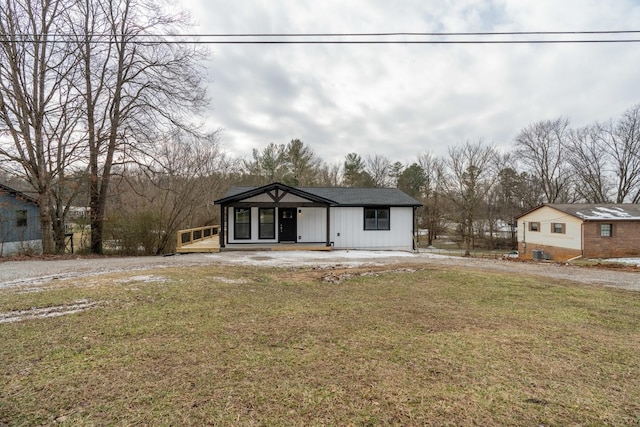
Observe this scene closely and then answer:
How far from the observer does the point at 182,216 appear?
19266mm

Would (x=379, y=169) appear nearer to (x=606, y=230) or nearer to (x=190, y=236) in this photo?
(x=606, y=230)

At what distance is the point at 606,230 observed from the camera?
1955 cm

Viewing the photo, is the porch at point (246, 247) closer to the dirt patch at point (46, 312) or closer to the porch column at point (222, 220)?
the porch column at point (222, 220)

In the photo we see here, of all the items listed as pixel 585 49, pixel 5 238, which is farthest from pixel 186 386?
pixel 5 238

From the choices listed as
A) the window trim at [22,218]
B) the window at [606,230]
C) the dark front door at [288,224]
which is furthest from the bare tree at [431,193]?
the window trim at [22,218]

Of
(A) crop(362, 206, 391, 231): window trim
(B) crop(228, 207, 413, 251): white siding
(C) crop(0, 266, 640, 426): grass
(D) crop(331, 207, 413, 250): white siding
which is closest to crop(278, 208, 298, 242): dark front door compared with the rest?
(B) crop(228, 207, 413, 251): white siding

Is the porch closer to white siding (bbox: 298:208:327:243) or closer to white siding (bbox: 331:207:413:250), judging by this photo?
white siding (bbox: 298:208:327:243)

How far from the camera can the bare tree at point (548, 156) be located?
32.6m

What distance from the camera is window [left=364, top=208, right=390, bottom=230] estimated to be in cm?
1555

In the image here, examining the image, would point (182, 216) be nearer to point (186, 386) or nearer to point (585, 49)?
point (186, 386)

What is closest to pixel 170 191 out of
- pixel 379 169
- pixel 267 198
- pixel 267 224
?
pixel 267 224

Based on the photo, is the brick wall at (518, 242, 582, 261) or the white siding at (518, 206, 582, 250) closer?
the white siding at (518, 206, 582, 250)

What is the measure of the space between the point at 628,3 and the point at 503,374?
34.4 feet

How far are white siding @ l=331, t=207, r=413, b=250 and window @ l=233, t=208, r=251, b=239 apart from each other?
4264 millimetres
